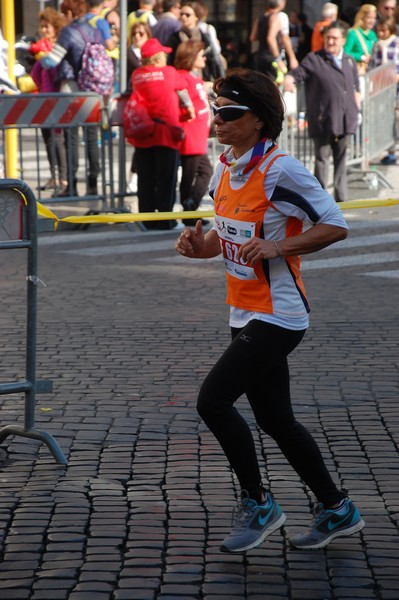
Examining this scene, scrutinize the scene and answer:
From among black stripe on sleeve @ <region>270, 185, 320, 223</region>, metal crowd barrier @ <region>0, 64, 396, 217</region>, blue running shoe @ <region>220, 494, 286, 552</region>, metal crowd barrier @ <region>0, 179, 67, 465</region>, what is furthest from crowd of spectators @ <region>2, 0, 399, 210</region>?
blue running shoe @ <region>220, 494, 286, 552</region>

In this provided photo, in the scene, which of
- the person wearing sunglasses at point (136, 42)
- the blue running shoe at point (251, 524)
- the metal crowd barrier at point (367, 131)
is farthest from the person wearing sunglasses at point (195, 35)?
the blue running shoe at point (251, 524)

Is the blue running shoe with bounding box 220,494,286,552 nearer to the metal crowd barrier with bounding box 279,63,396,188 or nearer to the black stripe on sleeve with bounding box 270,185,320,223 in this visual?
the black stripe on sleeve with bounding box 270,185,320,223

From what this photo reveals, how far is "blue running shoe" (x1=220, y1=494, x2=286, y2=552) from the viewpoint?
4.34m

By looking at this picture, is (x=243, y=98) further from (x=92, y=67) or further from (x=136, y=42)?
(x=136, y=42)

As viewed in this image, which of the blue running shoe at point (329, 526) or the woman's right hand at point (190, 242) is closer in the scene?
the blue running shoe at point (329, 526)

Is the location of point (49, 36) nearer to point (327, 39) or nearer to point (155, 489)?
point (327, 39)

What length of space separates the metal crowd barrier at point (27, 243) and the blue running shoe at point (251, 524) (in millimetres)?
1221

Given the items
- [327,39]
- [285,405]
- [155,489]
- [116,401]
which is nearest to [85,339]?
[116,401]

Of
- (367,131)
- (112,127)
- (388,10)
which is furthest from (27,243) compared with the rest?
(388,10)

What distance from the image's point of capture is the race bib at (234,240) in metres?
4.37

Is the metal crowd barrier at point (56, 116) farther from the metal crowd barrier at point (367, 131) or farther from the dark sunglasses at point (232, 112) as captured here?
the dark sunglasses at point (232, 112)

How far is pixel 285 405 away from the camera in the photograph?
14.5 ft

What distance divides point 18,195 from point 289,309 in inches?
61.3

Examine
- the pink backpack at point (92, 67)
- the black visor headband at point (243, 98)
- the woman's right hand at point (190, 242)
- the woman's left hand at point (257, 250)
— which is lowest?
the pink backpack at point (92, 67)
